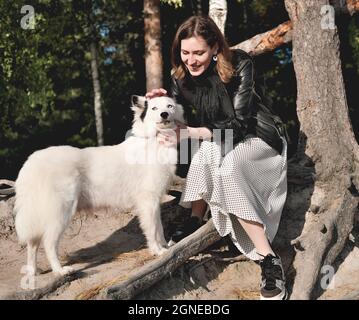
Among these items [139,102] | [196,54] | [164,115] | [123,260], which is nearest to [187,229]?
[123,260]

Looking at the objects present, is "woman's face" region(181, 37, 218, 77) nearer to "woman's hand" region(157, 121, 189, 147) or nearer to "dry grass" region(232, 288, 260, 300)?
"woman's hand" region(157, 121, 189, 147)

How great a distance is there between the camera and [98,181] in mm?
4785

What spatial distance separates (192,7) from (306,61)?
570cm

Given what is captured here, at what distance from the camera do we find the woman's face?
15.0 ft

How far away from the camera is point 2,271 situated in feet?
16.3

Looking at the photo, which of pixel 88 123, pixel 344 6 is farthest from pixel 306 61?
pixel 88 123

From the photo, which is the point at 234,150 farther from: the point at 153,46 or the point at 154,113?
the point at 153,46

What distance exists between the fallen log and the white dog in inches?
14.7

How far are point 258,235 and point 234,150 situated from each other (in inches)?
29.5

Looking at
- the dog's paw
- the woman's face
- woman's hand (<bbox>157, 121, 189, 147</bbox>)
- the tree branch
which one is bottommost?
the dog's paw

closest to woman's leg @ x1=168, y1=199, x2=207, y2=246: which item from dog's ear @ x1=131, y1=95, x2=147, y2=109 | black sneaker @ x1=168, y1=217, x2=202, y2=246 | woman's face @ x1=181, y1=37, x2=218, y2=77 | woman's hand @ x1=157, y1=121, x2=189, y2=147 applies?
black sneaker @ x1=168, y1=217, x2=202, y2=246
